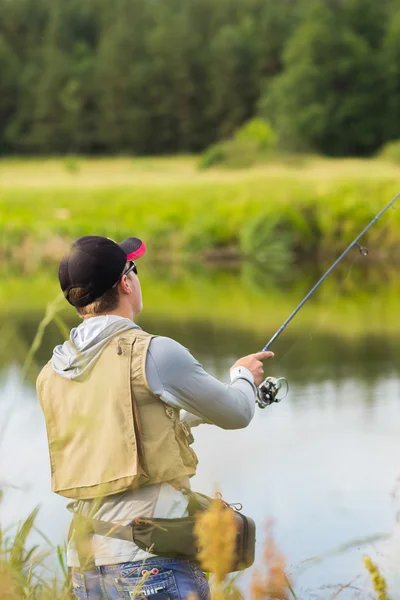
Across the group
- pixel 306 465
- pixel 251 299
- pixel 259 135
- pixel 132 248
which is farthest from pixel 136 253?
pixel 259 135

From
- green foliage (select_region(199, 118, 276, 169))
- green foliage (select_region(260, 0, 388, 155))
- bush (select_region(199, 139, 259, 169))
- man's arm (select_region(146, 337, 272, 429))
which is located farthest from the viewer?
green foliage (select_region(260, 0, 388, 155))

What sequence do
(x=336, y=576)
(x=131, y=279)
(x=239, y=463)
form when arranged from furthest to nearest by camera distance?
(x=239, y=463)
(x=336, y=576)
(x=131, y=279)

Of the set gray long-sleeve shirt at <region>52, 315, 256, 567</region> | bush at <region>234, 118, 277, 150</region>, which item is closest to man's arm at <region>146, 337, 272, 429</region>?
gray long-sleeve shirt at <region>52, 315, 256, 567</region>

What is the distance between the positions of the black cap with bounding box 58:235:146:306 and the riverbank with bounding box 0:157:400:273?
742 inches

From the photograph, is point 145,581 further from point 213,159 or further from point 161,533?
point 213,159

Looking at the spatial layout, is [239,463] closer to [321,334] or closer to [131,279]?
[131,279]

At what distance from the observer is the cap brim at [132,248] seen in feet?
6.46

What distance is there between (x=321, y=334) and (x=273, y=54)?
109 feet

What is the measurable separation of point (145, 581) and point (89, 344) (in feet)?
1.45

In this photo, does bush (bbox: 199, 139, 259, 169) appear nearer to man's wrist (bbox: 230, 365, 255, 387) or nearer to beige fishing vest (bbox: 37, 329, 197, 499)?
man's wrist (bbox: 230, 365, 255, 387)

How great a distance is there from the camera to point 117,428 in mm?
1778

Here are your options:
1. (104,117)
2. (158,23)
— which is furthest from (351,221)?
(158,23)

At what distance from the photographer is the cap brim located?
77.5 inches

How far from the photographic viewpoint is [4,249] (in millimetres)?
23828
